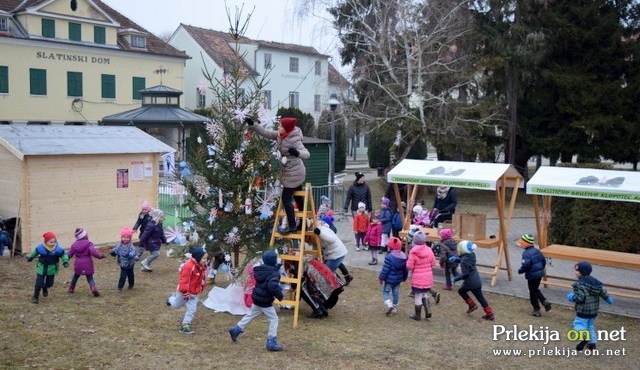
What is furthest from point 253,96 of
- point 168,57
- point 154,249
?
point 168,57

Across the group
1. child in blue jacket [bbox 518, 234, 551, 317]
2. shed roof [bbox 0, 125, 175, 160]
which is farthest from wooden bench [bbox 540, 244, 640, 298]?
shed roof [bbox 0, 125, 175, 160]

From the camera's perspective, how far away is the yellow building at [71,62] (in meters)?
38.6

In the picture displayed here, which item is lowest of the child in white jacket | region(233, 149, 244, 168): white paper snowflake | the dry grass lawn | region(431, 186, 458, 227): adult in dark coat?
Answer: the dry grass lawn

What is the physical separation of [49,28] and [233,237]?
34461 mm

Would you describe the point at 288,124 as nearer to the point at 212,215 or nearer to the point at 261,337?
the point at 212,215

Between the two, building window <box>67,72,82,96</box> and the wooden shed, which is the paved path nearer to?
the wooden shed

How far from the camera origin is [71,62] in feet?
135

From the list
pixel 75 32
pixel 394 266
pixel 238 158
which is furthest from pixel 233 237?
pixel 75 32

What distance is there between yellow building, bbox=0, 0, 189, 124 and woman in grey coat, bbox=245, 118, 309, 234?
3355cm

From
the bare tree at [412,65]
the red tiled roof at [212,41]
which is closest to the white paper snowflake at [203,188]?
the bare tree at [412,65]

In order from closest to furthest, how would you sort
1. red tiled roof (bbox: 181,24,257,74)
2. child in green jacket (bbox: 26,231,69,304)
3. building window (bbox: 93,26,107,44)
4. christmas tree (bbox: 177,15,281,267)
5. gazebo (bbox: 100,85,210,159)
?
christmas tree (bbox: 177,15,281,267) < child in green jacket (bbox: 26,231,69,304) < gazebo (bbox: 100,85,210,159) < building window (bbox: 93,26,107,44) < red tiled roof (bbox: 181,24,257,74)

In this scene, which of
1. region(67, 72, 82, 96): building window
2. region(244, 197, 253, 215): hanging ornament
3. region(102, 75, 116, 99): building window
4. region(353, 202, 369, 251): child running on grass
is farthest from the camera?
region(102, 75, 116, 99): building window

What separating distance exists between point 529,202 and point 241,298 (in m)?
23.4

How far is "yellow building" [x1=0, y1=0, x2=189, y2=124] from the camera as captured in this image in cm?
3859
